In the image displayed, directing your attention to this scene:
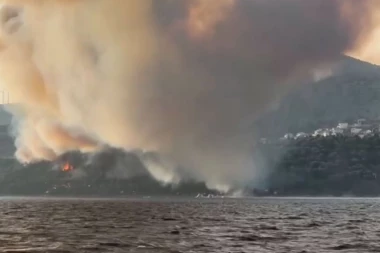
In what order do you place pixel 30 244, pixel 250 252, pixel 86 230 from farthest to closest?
pixel 86 230 → pixel 30 244 → pixel 250 252

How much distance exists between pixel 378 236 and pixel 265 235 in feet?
47.5

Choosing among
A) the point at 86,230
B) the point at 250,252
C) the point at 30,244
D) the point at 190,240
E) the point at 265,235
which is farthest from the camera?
the point at 86,230

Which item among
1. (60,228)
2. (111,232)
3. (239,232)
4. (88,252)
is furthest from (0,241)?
(239,232)

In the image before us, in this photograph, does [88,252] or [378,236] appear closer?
[88,252]

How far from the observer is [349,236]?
82188 millimetres

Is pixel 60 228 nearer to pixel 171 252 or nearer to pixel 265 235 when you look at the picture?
pixel 265 235

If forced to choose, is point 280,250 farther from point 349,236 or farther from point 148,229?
point 148,229

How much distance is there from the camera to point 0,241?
228 ft

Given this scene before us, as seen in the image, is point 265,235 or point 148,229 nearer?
point 265,235

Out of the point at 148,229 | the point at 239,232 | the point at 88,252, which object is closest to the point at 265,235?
the point at 239,232

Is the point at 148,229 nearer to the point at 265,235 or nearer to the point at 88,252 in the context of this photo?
the point at 265,235

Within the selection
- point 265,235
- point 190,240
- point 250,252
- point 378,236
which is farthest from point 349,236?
point 250,252

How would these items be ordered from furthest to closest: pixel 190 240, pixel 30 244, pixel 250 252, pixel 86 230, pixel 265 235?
pixel 86 230 < pixel 265 235 < pixel 190 240 < pixel 30 244 < pixel 250 252

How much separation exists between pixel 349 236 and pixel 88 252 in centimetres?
3534
